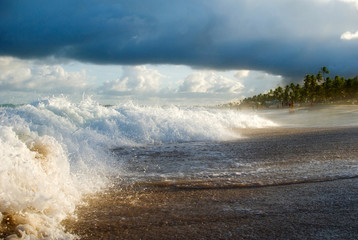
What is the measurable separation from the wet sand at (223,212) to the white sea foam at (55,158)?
356 millimetres

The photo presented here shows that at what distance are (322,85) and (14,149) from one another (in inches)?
3985

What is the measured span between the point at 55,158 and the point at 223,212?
8.05ft

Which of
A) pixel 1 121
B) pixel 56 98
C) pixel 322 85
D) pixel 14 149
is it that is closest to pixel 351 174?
pixel 14 149

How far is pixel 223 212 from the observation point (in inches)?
153

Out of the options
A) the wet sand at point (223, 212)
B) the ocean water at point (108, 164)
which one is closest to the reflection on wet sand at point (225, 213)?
the wet sand at point (223, 212)

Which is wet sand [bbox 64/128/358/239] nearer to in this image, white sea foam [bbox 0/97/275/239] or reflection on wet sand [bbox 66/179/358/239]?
reflection on wet sand [bbox 66/179/358/239]

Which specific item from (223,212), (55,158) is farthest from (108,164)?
(223,212)

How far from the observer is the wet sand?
3271 millimetres

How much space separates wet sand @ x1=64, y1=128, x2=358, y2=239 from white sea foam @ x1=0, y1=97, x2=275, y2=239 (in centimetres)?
36

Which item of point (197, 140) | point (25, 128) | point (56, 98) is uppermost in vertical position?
point (56, 98)

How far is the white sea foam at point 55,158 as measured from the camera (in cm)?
336

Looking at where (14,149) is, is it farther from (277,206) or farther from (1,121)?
(1,121)

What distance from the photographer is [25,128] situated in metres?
10.2

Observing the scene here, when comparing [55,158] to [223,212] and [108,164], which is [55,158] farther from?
[108,164]
